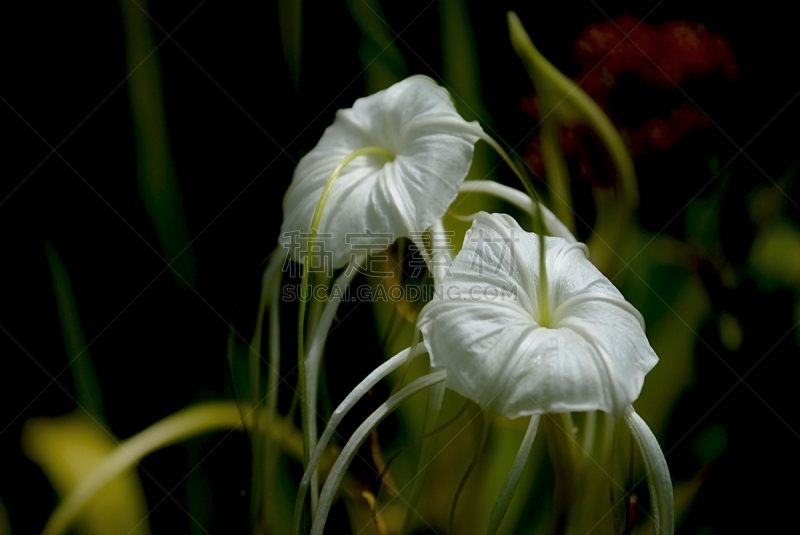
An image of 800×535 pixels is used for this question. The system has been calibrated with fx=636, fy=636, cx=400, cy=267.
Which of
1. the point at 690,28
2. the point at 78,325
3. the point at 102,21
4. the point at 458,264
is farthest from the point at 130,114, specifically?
the point at 690,28

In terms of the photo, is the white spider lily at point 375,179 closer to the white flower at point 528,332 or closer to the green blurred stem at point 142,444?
the white flower at point 528,332

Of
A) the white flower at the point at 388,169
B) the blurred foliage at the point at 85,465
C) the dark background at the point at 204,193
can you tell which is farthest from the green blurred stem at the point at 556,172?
the blurred foliage at the point at 85,465

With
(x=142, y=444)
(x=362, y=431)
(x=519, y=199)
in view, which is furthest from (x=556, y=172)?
(x=142, y=444)

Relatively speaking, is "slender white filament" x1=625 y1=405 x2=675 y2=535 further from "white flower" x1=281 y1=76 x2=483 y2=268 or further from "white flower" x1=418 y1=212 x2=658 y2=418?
"white flower" x1=281 y1=76 x2=483 y2=268

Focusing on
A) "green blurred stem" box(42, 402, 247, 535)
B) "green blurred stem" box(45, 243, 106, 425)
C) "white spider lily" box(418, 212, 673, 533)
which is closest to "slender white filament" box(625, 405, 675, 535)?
"white spider lily" box(418, 212, 673, 533)

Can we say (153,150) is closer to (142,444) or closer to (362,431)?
(142,444)
